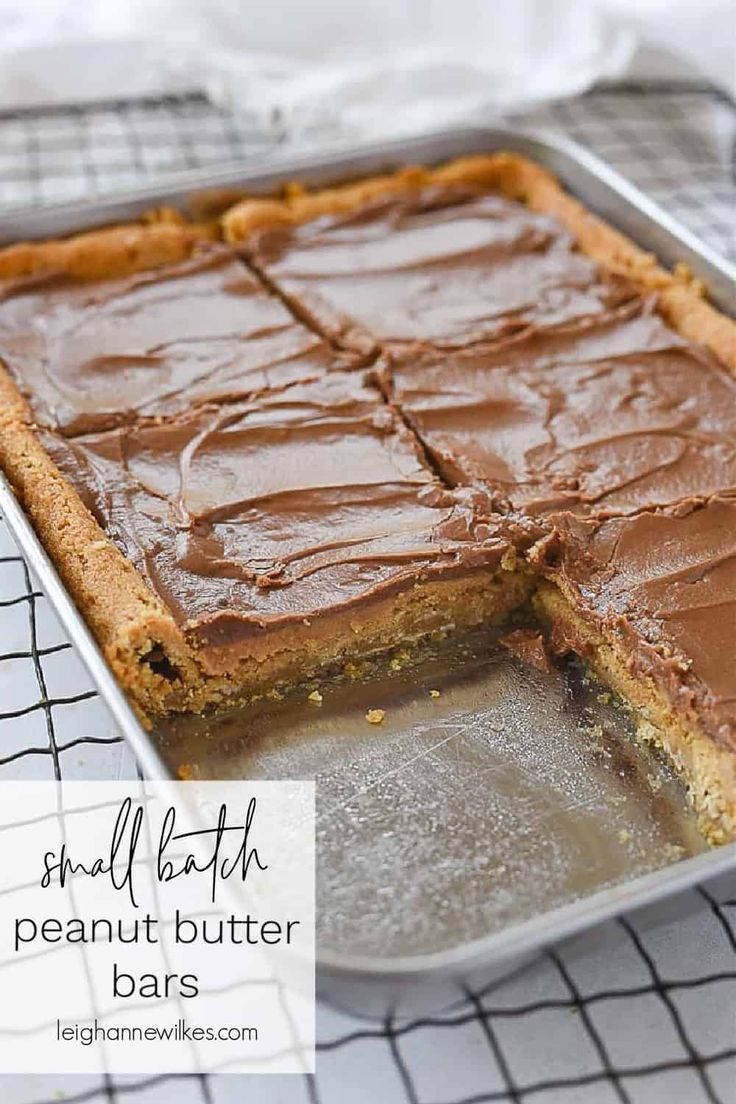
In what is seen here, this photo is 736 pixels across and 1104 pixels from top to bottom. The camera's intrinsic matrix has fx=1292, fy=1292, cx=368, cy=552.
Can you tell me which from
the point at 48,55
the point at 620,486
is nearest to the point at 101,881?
the point at 620,486

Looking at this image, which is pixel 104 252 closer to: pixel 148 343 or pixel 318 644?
pixel 148 343

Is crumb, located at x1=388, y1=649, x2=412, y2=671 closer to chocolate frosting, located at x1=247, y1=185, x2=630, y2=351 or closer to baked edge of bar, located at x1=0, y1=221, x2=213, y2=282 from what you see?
chocolate frosting, located at x1=247, y1=185, x2=630, y2=351

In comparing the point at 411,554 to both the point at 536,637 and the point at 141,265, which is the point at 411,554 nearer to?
the point at 536,637

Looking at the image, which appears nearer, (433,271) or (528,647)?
(528,647)

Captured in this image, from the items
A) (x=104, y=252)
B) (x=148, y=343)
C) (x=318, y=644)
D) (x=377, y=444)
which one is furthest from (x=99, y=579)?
(x=104, y=252)

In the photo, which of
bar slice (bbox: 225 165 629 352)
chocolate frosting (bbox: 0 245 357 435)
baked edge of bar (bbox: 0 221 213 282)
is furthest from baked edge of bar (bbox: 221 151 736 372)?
chocolate frosting (bbox: 0 245 357 435)

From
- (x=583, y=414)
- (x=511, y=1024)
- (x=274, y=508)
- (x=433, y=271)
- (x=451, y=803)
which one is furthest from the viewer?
(x=433, y=271)

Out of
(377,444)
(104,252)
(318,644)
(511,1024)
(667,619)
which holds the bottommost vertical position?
(511,1024)
